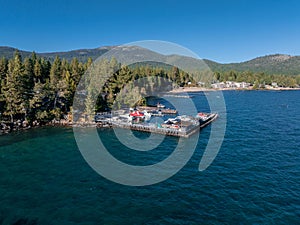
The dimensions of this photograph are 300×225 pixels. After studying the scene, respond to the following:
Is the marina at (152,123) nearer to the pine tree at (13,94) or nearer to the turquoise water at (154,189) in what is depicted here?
the turquoise water at (154,189)

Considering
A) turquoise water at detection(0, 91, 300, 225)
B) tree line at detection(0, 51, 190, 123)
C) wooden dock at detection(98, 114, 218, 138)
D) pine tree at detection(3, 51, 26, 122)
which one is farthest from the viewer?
tree line at detection(0, 51, 190, 123)

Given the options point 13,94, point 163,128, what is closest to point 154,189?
point 163,128

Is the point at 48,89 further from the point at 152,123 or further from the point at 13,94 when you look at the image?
the point at 152,123

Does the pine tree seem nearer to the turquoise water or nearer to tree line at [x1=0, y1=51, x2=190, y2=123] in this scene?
tree line at [x1=0, y1=51, x2=190, y2=123]

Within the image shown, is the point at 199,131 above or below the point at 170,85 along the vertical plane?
below

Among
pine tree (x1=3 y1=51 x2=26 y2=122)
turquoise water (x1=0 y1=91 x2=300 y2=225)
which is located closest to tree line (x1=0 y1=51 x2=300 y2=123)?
pine tree (x1=3 y1=51 x2=26 y2=122)

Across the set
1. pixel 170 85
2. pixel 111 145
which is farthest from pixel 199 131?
pixel 170 85

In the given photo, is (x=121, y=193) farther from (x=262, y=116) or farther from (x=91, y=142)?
(x=262, y=116)

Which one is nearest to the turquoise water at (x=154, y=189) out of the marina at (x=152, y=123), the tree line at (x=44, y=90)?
the marina at (x=152, y=123)
